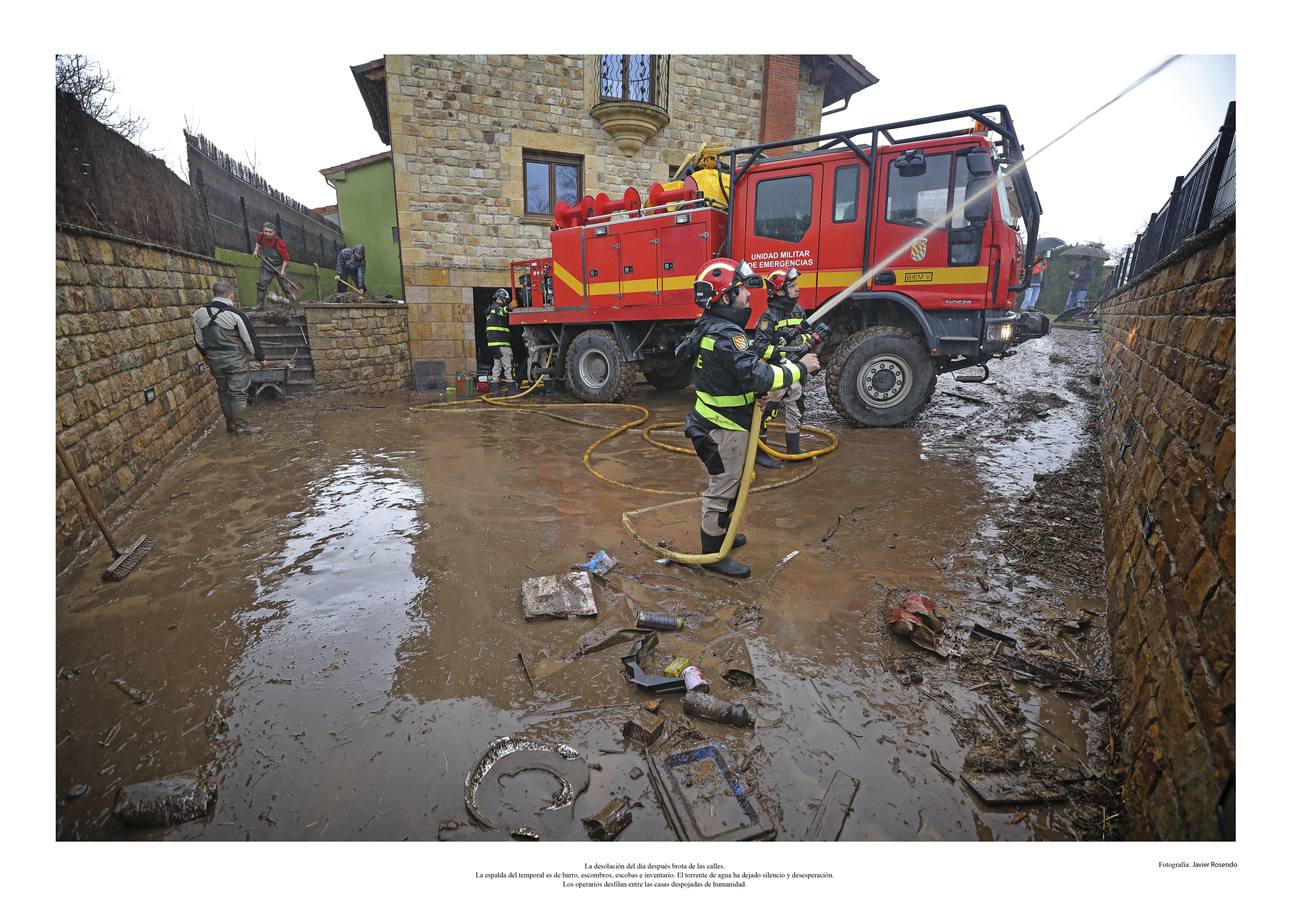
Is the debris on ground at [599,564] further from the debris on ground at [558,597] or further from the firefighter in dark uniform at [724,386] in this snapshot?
the firefighter in dark uniform at [724,386]

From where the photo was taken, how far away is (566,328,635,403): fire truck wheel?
927 cm

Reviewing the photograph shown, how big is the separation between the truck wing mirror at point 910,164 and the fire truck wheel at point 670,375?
4.51 m

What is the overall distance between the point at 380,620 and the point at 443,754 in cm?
114

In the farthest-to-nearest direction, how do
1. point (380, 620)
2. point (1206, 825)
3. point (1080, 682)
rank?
point (380, 620), point (1080, 682), point (1206, 825)

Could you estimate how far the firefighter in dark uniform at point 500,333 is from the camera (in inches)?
407

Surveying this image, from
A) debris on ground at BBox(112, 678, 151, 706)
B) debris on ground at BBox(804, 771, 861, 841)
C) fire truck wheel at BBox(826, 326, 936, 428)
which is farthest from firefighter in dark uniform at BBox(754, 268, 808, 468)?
debris on ground at BBox(112, 678, 151, 706)

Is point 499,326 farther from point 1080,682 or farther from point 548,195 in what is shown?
point 1080,682

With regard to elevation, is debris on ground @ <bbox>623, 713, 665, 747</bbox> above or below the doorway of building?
below

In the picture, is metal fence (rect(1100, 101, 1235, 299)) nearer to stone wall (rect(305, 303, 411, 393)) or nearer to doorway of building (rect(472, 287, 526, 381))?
doorway of building (rect(472, 287, 526, 381))

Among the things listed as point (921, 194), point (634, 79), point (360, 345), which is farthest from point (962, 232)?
point (360, 345)

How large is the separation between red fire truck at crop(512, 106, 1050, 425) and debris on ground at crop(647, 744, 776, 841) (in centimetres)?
568

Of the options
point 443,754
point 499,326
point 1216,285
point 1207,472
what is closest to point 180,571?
point 443,754

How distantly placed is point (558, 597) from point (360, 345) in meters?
9.72

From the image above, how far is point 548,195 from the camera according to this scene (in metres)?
12.1
